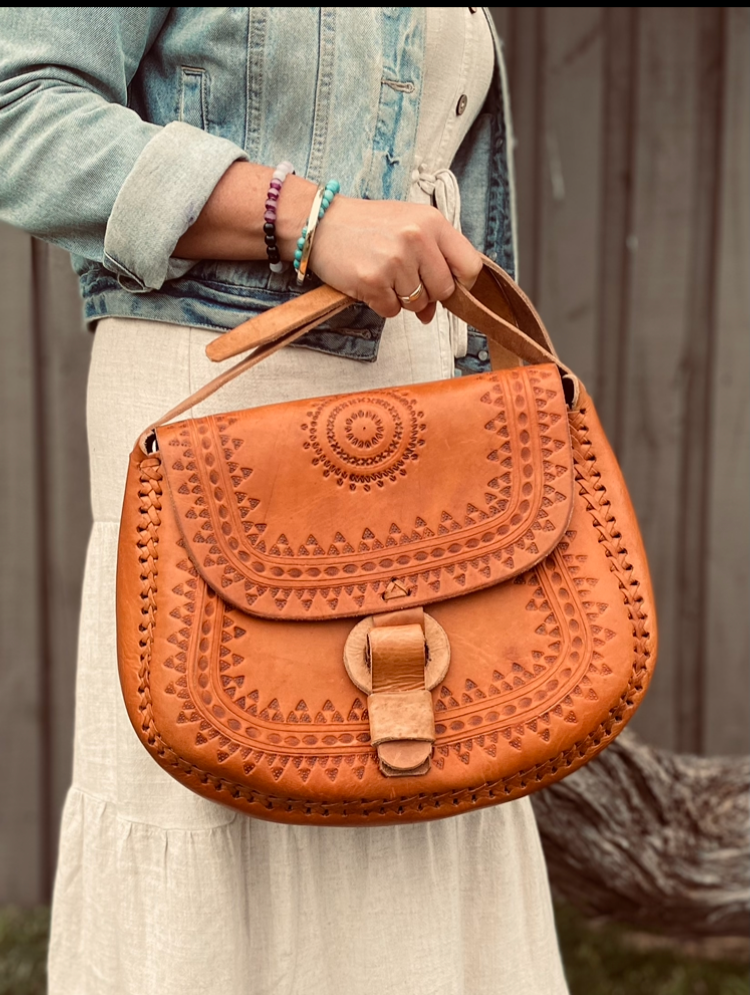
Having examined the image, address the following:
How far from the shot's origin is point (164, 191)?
2.88ft

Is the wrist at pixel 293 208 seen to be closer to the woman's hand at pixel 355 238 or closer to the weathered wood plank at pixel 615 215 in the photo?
the woman's hand at pixel 355 238

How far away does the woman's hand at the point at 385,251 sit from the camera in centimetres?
88

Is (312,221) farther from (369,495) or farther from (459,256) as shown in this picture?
(369,495)

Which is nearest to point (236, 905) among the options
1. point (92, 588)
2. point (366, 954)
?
point (366, 954)

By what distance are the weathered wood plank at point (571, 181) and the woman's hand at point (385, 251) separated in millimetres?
1379

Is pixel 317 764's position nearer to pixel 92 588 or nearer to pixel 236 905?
pixel 236 905

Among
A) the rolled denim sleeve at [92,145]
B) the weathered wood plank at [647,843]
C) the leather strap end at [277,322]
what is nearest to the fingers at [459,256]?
the leather strap end at [277,322]

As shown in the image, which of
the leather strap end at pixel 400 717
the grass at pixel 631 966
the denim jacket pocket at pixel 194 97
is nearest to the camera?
the leather strap end at pixel 400 717

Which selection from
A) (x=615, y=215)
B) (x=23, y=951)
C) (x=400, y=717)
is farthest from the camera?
(x=615, y=215)

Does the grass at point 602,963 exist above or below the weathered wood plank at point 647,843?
below

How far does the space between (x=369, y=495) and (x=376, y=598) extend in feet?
0.35

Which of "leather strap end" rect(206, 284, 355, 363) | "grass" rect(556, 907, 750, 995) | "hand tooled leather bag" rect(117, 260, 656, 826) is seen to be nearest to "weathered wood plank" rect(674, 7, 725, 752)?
"grass" rect(556, 907, 750, 995)

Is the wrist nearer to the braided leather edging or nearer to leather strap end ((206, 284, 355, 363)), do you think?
leather strap end ((206, 284, 355, 363))

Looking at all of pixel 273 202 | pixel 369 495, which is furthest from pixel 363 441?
pixel 273 202
